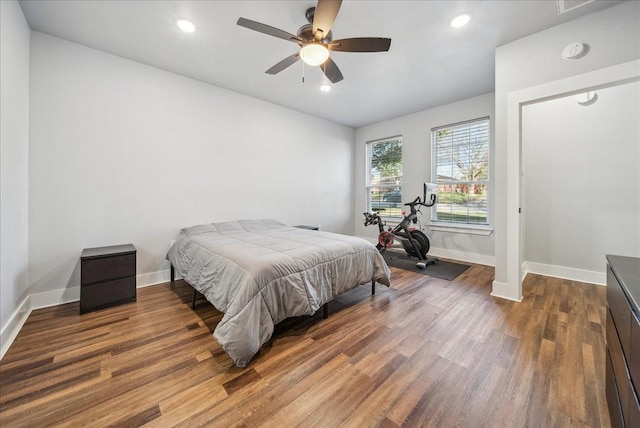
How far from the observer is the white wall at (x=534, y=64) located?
2.14m

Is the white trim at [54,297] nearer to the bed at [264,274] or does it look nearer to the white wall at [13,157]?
the white wall at [13,157]

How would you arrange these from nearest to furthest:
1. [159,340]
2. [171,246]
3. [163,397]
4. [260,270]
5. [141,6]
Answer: [163,397] → [260,270] → [159,340] → [141,6] → [171,246]

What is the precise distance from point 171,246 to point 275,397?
105 inches

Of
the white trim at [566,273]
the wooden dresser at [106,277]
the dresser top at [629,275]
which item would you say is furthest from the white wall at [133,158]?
the white trim at [566,273]

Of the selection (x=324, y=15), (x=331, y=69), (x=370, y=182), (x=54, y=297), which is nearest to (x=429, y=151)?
(x=370, y=182)

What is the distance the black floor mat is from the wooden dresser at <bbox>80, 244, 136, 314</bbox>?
11.9ft

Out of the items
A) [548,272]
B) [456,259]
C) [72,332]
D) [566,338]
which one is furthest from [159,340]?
[548,272]

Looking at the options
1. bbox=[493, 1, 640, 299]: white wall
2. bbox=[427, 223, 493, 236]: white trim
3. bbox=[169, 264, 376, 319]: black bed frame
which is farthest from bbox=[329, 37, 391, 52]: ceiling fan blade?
bbox=[427, 223, 493, 236]: white trim

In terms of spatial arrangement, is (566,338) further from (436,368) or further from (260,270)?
→ (260,270)

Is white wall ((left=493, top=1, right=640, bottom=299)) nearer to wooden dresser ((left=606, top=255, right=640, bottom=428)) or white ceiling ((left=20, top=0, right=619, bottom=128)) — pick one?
white ceiling ((left=20, top=0, right=619, bottom=128))

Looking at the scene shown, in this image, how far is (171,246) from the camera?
332 cm

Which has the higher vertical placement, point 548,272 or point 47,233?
point 47,233

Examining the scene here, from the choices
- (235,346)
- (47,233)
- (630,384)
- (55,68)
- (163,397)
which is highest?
(55,68)

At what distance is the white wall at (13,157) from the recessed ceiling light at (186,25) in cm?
119
